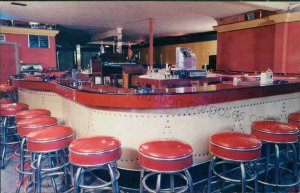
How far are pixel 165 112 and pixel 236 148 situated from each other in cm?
82

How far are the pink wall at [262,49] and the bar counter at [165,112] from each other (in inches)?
190

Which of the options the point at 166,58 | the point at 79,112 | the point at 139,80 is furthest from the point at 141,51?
the point at 79,112

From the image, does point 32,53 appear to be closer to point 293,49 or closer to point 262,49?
point 262,49

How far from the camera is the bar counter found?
7.90ft

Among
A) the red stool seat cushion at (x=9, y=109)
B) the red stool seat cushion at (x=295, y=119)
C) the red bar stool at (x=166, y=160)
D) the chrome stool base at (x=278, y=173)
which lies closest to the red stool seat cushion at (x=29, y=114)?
the red stool seat cushion at (x=9, y=109)

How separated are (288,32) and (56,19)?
8.17 meters

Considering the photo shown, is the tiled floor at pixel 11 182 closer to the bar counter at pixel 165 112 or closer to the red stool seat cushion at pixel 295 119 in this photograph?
the bar counter at pixel 165 112

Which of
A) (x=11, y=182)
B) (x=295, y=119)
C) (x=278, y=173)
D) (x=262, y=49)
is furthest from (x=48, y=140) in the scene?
(x=262, y=49)

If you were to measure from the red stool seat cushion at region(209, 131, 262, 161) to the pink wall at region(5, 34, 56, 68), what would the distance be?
33.6ft

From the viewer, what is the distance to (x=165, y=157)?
5.98 ft

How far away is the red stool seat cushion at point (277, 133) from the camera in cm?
244

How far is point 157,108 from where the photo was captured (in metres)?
2.44

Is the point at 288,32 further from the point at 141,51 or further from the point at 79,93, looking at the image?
the point at 141,51

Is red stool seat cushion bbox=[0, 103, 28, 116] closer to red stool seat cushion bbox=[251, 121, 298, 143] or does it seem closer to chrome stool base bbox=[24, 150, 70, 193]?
chrome stool base bbox=[24, 150, 70, 193]
